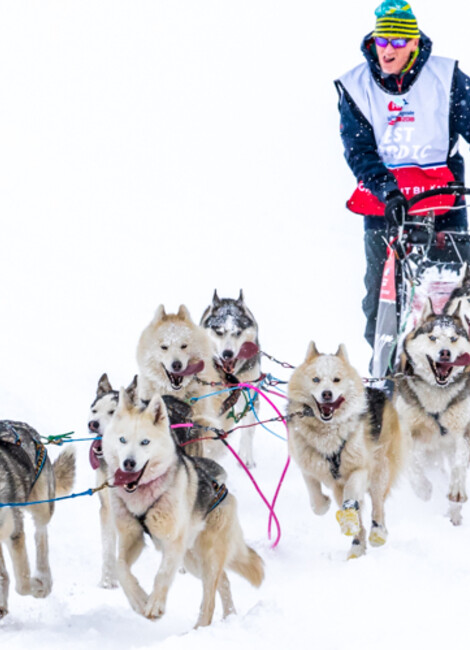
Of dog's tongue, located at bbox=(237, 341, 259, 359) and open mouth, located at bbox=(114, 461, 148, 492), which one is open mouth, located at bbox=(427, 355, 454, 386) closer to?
dog's tongue, located at bbox=(237, 341, 259, 359)

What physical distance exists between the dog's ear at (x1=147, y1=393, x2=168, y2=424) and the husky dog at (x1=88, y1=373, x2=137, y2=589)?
48 cm

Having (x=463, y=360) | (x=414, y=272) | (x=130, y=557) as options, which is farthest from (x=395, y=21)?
(x=130, y=557)

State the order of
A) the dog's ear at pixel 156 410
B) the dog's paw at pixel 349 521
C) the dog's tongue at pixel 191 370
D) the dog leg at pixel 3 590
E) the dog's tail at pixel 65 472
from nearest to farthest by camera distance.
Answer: the dog's ear at pixel 156 410 < the dog leg at pixel 3 590 < the dog's paw at pixel 349 521 < the dog's tail at pixel 65 472 < the dog's tongue at pixel 191 370

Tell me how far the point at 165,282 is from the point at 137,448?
6914 mm

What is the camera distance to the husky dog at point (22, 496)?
103 inches

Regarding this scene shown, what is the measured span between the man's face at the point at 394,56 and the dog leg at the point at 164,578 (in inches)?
89.8

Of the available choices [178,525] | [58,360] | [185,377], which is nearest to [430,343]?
[185,377]

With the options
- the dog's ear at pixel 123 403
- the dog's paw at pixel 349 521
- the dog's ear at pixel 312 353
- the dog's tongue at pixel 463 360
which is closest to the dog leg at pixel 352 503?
the dog's paw at pixel 349 521

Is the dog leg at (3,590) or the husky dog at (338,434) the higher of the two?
the husky dog at (338,434)

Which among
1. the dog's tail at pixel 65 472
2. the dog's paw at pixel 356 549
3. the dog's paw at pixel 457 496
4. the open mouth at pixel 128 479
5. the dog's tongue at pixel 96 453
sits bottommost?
the dog's paw at pixel 356 549

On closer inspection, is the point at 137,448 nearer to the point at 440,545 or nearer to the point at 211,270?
the point at 440,545

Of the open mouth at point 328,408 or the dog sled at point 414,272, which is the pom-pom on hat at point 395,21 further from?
the open mouth at point 328,408

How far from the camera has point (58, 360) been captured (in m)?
5.90

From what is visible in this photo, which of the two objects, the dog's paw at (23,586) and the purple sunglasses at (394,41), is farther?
the purple sunglasses at (394,41)
